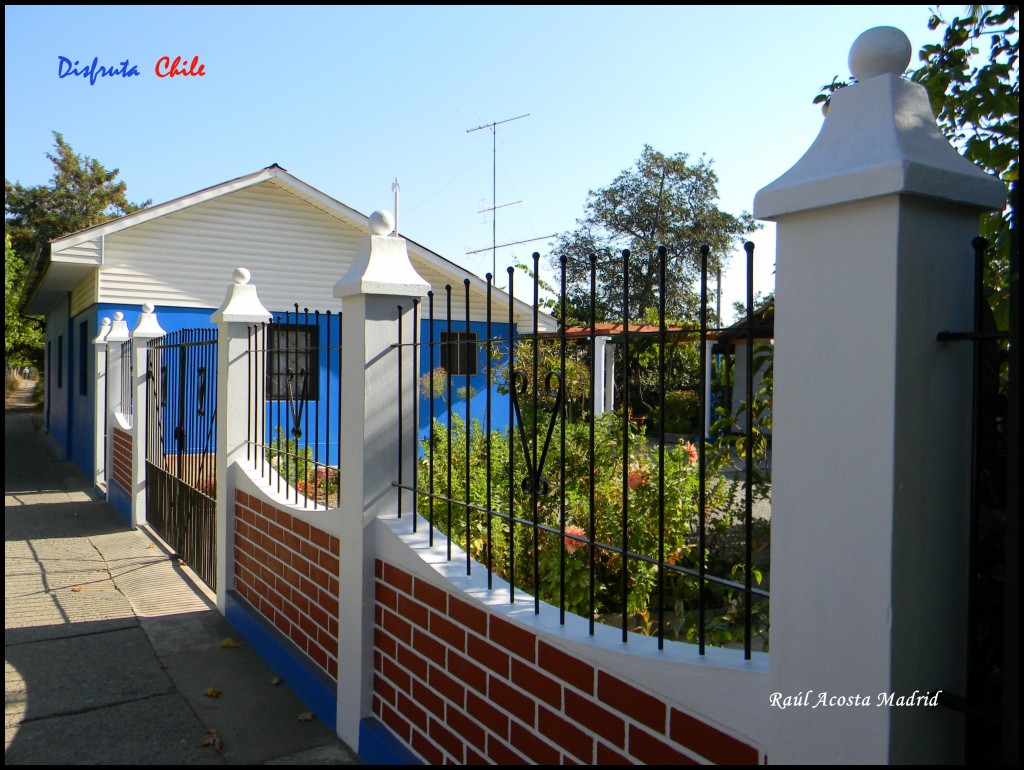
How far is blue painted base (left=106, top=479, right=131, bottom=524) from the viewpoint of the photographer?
364 inches

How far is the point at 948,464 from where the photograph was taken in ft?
5.52

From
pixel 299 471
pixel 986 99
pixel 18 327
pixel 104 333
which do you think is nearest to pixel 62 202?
pixel 18 327

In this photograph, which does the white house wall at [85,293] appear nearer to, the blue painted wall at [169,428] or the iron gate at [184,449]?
the blue painted wall at [169,428]

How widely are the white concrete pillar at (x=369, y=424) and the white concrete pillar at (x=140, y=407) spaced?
5759 mm

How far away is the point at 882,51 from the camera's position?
1.74 meters

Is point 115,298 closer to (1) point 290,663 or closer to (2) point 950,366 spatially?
(1) point 290,663

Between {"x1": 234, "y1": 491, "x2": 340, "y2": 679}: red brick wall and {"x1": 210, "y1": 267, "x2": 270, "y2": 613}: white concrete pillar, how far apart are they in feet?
0.29

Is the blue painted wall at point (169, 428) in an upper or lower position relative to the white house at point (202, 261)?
lower

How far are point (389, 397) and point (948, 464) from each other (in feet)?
8.20

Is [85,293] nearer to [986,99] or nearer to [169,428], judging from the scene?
[169,428]

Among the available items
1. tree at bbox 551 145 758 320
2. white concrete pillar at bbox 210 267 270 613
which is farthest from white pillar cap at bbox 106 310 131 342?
tree at bbox 551 145 758 320

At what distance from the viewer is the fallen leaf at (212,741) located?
12.5ft

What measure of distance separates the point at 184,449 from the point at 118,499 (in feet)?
8.74

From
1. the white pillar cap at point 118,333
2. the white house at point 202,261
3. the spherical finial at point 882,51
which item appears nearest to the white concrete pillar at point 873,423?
the spherical finial at point 882,51
